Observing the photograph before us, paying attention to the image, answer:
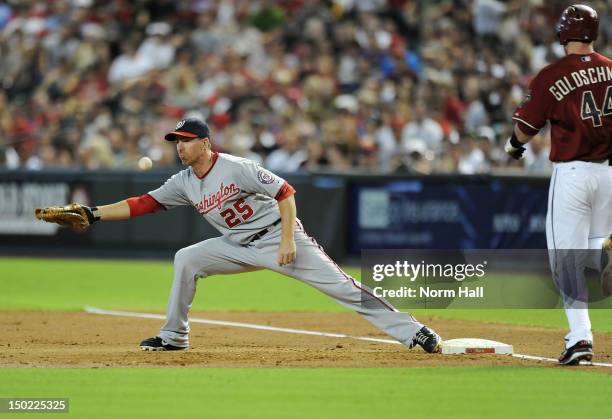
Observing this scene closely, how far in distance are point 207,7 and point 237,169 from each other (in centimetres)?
1603

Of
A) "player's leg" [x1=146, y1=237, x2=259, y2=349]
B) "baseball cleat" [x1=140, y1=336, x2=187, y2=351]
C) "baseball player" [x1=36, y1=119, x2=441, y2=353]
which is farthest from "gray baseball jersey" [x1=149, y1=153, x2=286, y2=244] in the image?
"baseball cleat" [x1=140, y1=336, x2=187, y2=351]

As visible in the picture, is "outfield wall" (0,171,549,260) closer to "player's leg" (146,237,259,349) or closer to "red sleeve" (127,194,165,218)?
"player's leg" (146,237,259,349)

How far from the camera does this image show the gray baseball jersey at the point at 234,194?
839 centimetres

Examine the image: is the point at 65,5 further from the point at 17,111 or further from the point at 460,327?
the point at 460,327

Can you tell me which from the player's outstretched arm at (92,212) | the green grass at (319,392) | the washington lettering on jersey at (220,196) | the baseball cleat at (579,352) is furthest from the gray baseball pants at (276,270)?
the baseball cleat at (579,352)

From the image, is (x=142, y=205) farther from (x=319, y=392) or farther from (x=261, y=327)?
(x=319, y=392)

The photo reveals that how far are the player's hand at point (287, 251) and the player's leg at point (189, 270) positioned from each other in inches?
18.4

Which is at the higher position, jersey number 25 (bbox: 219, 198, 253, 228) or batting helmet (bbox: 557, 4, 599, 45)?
batting helmet (bbox: 557, 4, 599, 45)

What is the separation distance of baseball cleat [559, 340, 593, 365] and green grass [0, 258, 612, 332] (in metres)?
2.98

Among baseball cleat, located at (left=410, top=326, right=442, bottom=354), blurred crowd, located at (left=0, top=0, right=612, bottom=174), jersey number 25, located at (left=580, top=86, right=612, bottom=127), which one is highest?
blurred crowd, located at (left=0, top=0, right=612, bottom=174)

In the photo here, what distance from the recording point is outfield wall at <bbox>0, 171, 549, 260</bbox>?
1683cm

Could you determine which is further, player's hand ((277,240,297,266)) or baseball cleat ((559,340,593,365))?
player's hand ((277,240,297,266))

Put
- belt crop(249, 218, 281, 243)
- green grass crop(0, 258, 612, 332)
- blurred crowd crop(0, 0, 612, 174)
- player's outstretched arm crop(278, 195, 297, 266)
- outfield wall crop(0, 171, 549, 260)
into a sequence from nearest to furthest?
player's outstretched arm crop(278, 195, 297, 266) → belt crop(249, 218, 281, 243) → green grass crop(0, 258, 612, 332) → outfield wall crop(0, 171, 549, 260) → blurred crowd crop(0, 0, 612, 174)

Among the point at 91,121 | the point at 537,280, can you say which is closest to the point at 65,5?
the point at 91,121
